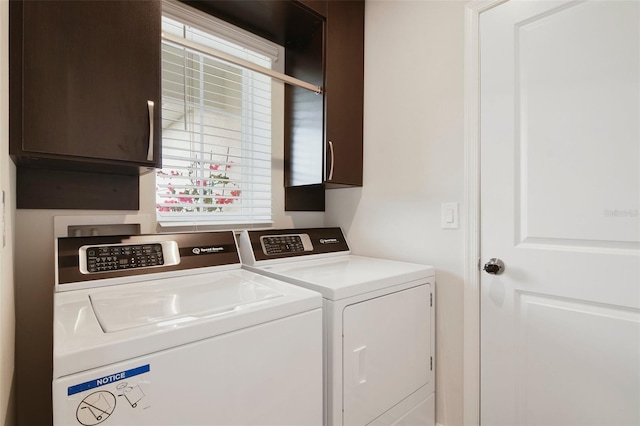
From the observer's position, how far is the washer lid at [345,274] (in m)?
1.24

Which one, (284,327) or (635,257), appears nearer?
(284,327)

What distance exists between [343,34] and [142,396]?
200 centimetres

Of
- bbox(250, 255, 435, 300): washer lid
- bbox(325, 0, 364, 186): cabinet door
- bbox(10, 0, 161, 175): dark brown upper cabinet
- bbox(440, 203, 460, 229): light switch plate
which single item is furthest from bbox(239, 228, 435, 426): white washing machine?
bbox(10, 0, 161, 175): dark brown upper cabinet

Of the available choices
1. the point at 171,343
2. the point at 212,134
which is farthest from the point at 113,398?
the point at 212,134

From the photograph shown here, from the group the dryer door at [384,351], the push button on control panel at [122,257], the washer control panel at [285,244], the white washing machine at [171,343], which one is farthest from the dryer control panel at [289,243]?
the dryer door at [384,351]

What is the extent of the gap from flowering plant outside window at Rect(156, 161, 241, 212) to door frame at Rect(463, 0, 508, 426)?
1.30m

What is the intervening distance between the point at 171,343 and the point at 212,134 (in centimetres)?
133

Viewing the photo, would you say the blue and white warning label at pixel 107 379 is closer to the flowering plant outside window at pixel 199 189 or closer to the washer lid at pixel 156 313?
the washer lid at pixel 156 313

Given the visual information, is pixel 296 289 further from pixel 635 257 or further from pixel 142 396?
pixel 635 257

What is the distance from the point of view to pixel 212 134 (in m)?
1.85

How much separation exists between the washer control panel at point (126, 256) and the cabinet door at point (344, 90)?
3.01 ft

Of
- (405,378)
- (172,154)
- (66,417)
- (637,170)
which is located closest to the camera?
(66,417)

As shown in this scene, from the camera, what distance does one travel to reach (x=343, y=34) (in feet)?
6.33

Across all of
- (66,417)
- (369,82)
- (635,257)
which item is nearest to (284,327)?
(66,417)
